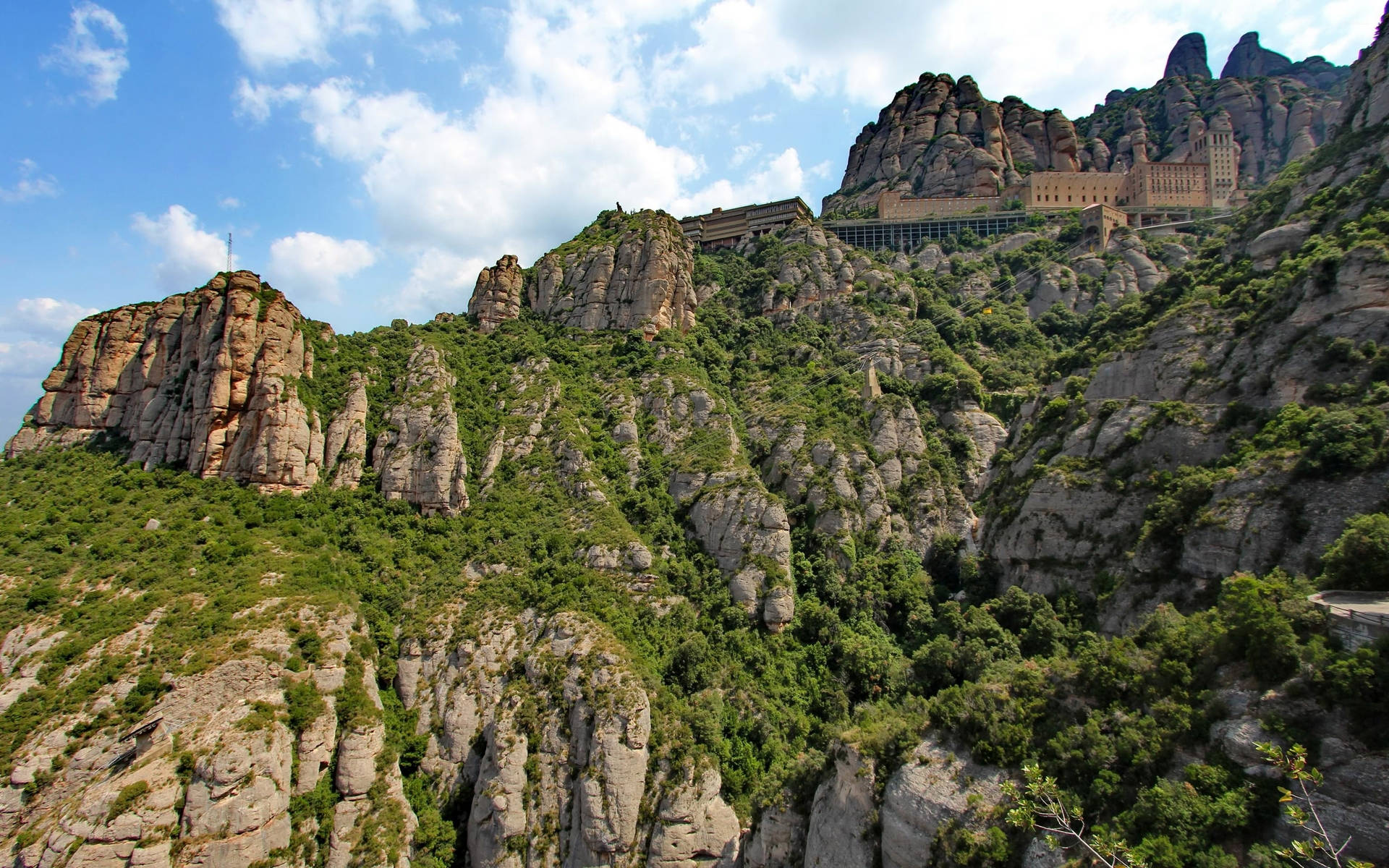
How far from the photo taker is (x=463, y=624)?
163 ft

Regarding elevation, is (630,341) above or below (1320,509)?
above

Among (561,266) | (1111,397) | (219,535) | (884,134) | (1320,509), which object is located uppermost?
(884,134)

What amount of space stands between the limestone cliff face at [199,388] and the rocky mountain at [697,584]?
358mm

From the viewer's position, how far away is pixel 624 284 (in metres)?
88.6

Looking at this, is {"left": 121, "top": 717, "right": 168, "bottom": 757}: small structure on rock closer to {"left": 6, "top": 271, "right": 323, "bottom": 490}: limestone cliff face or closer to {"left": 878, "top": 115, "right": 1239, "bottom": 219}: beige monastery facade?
{"left": 6, "top": 271, "right": 323, "bottom": 490}: limestone cliff face

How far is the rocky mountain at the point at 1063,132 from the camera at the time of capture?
138 meters

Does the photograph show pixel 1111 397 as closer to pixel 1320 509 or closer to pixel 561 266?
pixel 1320 509

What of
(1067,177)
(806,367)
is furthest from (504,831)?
(1067,177)

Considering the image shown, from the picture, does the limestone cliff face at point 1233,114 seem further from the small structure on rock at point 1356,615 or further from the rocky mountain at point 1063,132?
the small structure on rock at point 1356,615

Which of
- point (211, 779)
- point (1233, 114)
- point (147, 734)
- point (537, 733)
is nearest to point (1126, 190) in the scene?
point (1233, 114)

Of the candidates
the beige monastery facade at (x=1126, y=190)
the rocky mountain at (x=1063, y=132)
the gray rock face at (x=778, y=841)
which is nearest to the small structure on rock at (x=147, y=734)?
the gray rock face at (x=778, y=841)

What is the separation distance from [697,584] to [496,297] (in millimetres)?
49675

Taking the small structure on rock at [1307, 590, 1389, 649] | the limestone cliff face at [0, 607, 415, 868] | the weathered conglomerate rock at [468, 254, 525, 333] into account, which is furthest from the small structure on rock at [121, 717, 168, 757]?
the weathered conglomerate rock at [468, 254, 525, 333]

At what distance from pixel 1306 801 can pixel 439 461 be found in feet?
192
